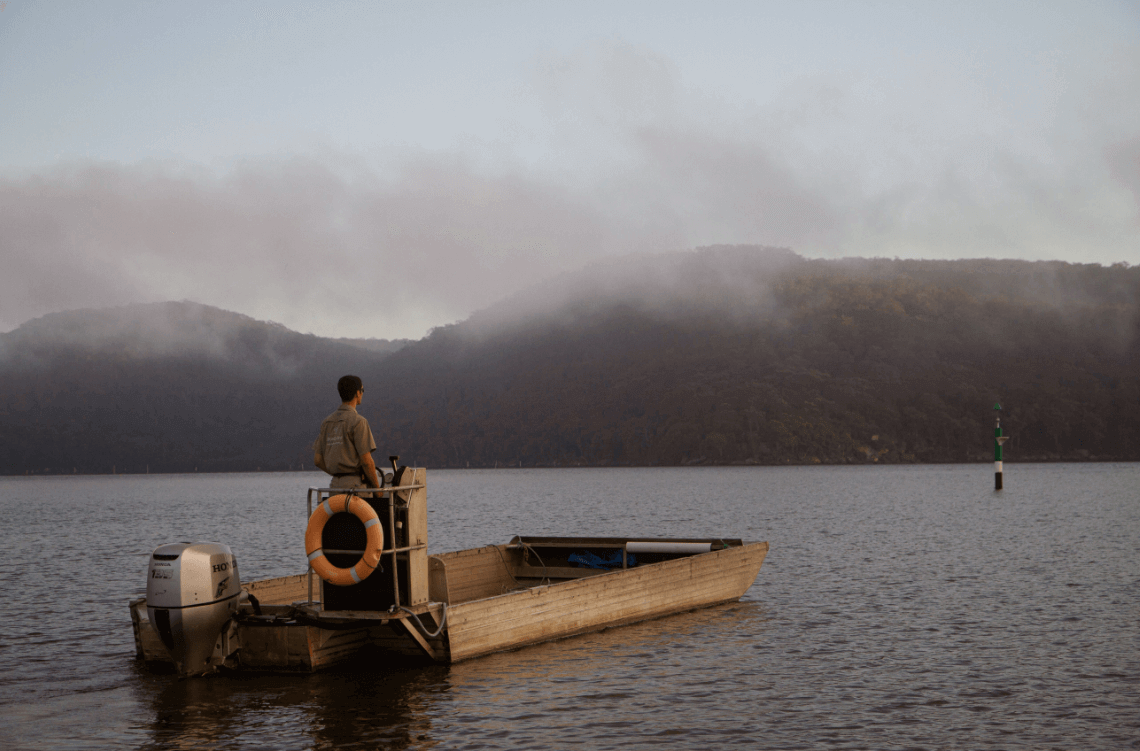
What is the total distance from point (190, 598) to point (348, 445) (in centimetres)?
261

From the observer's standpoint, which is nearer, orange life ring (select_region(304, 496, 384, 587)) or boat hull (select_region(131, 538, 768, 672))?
orange life ring (select_region(304, 496, 384, 587))

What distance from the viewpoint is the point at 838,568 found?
29.2 meters

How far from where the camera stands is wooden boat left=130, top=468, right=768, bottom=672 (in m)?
12.4

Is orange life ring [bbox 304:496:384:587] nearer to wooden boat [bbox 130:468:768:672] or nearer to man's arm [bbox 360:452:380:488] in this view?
wooden boat [bbox 130:468:768:672]

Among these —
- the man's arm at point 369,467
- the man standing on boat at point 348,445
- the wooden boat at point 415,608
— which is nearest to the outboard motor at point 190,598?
the wooden boat at point 415,608

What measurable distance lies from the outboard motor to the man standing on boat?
5.83 feet

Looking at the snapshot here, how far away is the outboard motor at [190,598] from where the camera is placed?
38.8 feet

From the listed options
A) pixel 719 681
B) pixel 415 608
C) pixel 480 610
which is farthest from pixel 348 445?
pixel 719 681

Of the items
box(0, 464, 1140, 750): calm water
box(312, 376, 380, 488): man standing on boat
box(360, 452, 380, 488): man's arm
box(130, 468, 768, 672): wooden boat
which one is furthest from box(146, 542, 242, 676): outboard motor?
box(360, 452, 380, 488): man's arm

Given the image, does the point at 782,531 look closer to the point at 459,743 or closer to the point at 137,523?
the point at 459,743

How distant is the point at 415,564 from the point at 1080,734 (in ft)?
26.7

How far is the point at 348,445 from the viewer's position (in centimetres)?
1219

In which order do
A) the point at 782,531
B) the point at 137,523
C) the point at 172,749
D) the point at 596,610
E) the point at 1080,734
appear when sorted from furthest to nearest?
the point at 137,523 → the point at 782,531 → the point at 596,610 → the point at 1080,734 → the point at 172,749

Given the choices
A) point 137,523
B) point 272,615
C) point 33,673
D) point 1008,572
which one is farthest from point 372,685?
point 137,523
